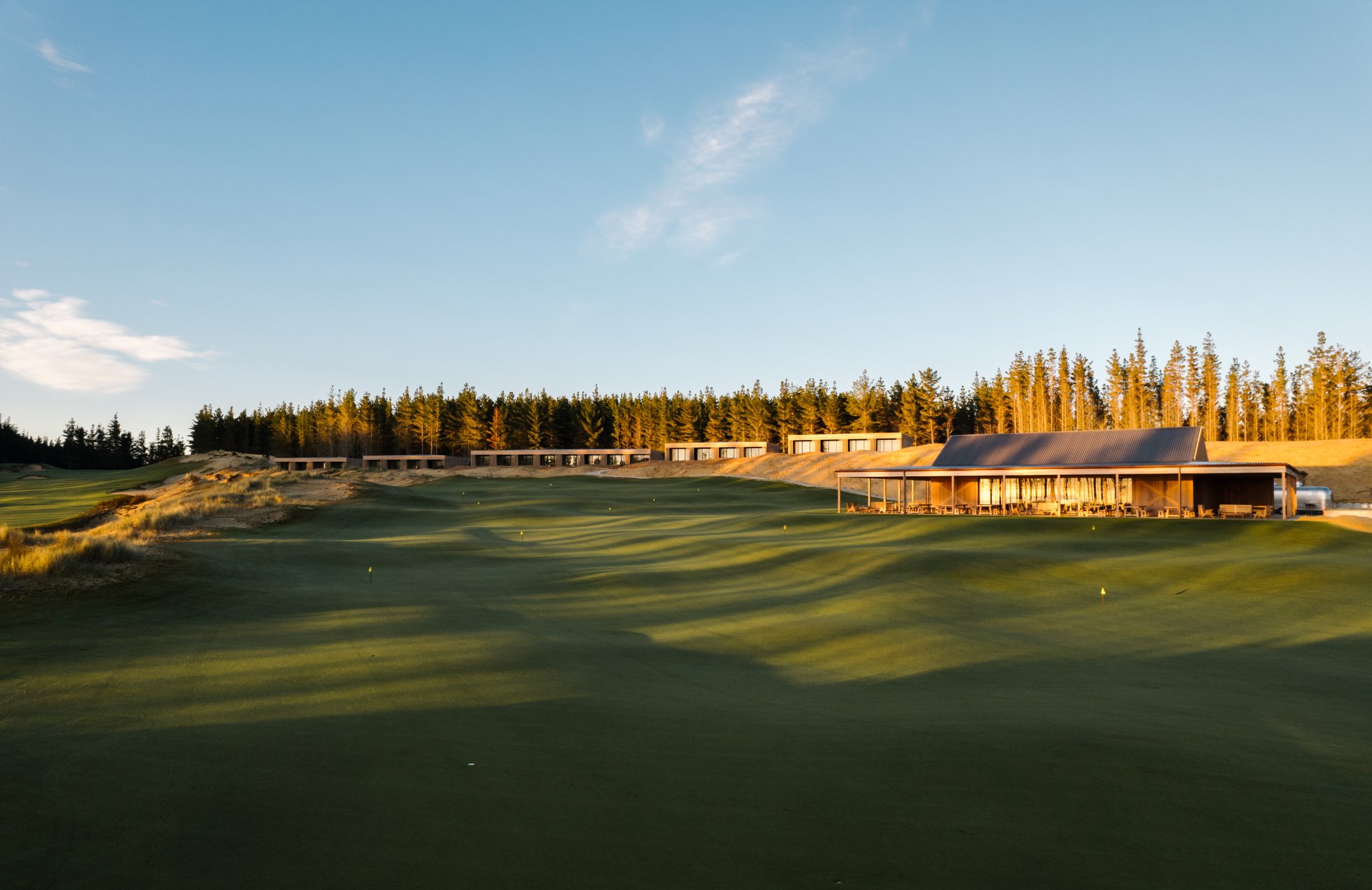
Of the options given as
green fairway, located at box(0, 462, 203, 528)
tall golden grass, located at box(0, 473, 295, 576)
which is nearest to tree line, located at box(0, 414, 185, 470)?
green fairway, located at box(0, 462, 203, 528)

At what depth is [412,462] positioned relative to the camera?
115688mm

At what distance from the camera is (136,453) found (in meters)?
146

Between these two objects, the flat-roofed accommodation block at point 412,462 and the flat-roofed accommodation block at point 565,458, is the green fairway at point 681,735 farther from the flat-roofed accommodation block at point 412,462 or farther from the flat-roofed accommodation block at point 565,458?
the flat-roofed accommodation block at point 412,462

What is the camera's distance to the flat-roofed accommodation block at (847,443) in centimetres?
9606

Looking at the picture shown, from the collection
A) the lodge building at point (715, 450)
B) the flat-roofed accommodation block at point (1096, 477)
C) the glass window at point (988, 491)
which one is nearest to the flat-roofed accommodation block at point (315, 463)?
the lodge building at point (715, 450)

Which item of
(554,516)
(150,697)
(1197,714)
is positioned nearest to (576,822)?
(150,697)

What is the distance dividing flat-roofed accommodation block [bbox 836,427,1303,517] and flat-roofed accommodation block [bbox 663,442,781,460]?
46.7 meters

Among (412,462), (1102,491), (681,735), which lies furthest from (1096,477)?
(412,462)

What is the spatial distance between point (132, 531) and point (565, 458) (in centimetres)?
7902

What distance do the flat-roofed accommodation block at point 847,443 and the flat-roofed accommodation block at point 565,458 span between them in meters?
20.3

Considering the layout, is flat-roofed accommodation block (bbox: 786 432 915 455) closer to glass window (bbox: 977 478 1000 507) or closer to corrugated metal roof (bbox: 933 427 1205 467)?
corrugated metal roof (bbox: 933 427 1205 467)

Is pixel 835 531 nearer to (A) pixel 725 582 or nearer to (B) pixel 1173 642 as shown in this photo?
(A) pixel 725 582

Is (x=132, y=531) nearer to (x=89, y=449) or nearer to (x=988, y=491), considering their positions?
(x=988, y=491)

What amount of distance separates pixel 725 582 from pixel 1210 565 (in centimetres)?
1624
